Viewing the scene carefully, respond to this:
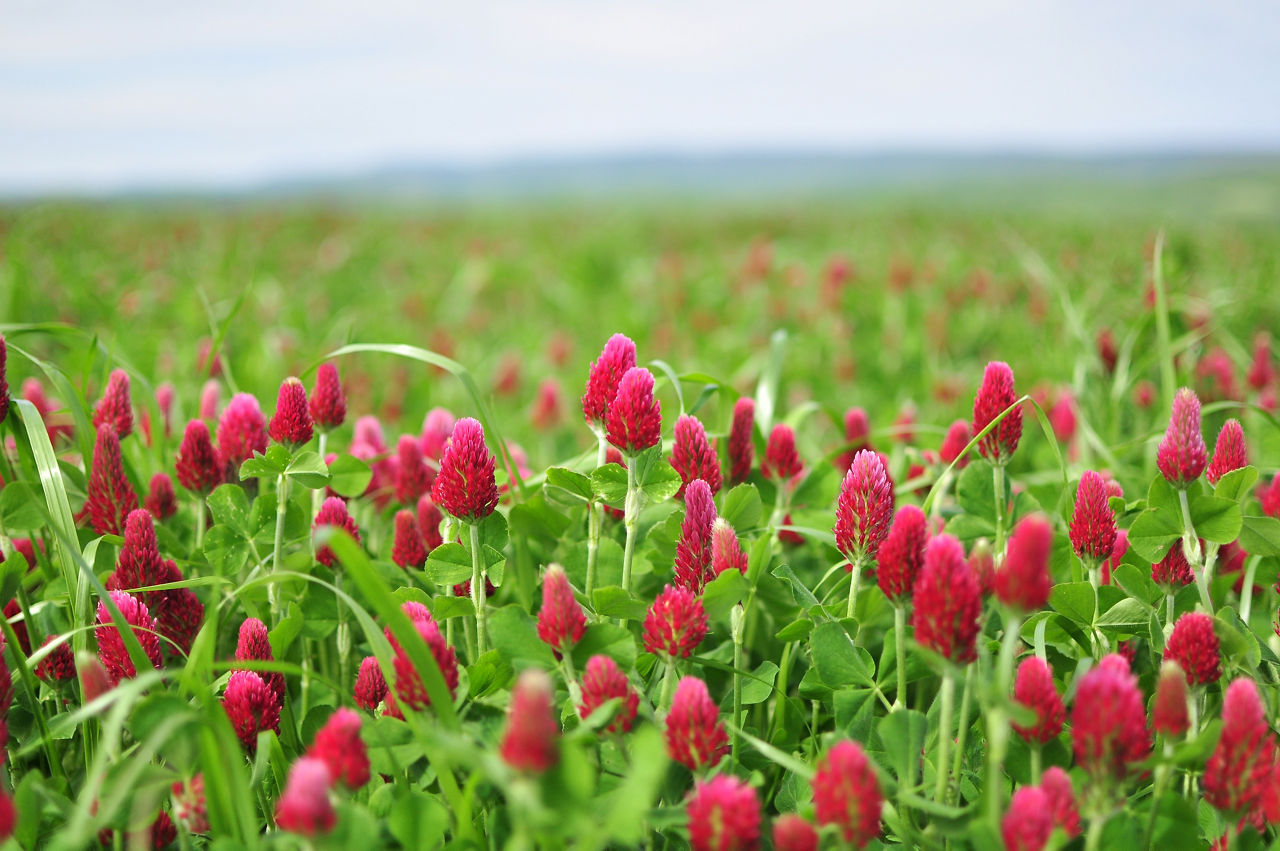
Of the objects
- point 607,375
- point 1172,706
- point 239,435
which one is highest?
point 607,375

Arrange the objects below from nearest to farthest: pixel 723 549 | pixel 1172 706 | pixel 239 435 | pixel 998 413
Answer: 1. pixel 1172 706
2. pixel 723 549
3. pixel 998 413
4. pixel 239 435

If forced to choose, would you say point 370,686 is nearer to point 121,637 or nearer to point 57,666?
point 121,637

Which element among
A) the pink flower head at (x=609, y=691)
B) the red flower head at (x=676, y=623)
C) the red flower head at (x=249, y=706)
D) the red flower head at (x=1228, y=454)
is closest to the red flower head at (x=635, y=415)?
the red flower head at (x=676, y=623)

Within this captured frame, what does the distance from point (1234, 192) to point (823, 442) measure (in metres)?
85.8

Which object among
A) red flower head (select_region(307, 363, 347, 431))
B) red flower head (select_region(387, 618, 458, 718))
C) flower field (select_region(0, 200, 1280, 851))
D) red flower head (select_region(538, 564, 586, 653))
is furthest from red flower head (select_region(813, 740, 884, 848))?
red flower head (select_region(307, 363, 347, 431))

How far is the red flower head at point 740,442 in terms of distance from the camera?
70.4 inches

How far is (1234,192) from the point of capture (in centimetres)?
7388

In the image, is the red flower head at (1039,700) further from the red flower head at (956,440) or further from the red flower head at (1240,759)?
the red flower head at (956,440)

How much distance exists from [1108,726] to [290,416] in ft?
4.19

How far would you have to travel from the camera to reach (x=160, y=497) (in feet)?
5.95

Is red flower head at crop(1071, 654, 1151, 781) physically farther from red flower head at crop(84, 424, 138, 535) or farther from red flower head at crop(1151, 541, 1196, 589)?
red flower head at crop(84, 424, 138, 535)

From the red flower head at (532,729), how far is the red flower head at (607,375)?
2.15ft

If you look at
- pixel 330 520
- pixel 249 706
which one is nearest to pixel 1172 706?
pixel 249 706

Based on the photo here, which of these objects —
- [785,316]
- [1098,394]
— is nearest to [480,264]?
[785,316]
